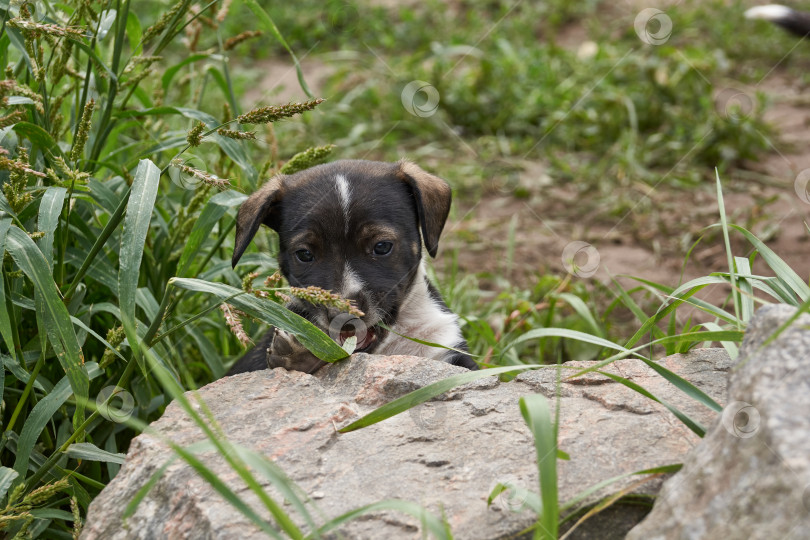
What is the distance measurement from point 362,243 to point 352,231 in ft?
0.21

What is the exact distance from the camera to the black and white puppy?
343cm

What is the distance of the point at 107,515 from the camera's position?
225cm

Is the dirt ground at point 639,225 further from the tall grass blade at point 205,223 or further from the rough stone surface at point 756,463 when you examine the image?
the rough stone surface at point 756,463

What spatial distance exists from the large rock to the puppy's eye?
872mm

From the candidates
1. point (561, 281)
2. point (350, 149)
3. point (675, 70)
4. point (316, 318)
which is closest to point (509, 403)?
point (316, 318)

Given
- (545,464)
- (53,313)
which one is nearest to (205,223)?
(53,313)

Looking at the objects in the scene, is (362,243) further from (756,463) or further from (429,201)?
(756,463)

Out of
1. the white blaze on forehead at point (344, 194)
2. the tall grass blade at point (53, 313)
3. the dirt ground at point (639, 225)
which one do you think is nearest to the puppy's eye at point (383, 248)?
the white blaze on forehead at point (344, 194)

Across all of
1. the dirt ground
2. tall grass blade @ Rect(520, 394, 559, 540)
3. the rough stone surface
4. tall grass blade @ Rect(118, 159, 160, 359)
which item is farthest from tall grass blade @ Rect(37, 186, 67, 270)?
the dirt ground

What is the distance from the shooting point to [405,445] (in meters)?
2.36

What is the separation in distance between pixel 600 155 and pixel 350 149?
6.65 feet

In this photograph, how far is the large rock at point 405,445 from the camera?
2.09 m

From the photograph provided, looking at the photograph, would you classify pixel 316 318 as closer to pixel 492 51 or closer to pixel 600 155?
pixel 600 155

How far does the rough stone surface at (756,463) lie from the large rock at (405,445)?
24cm
